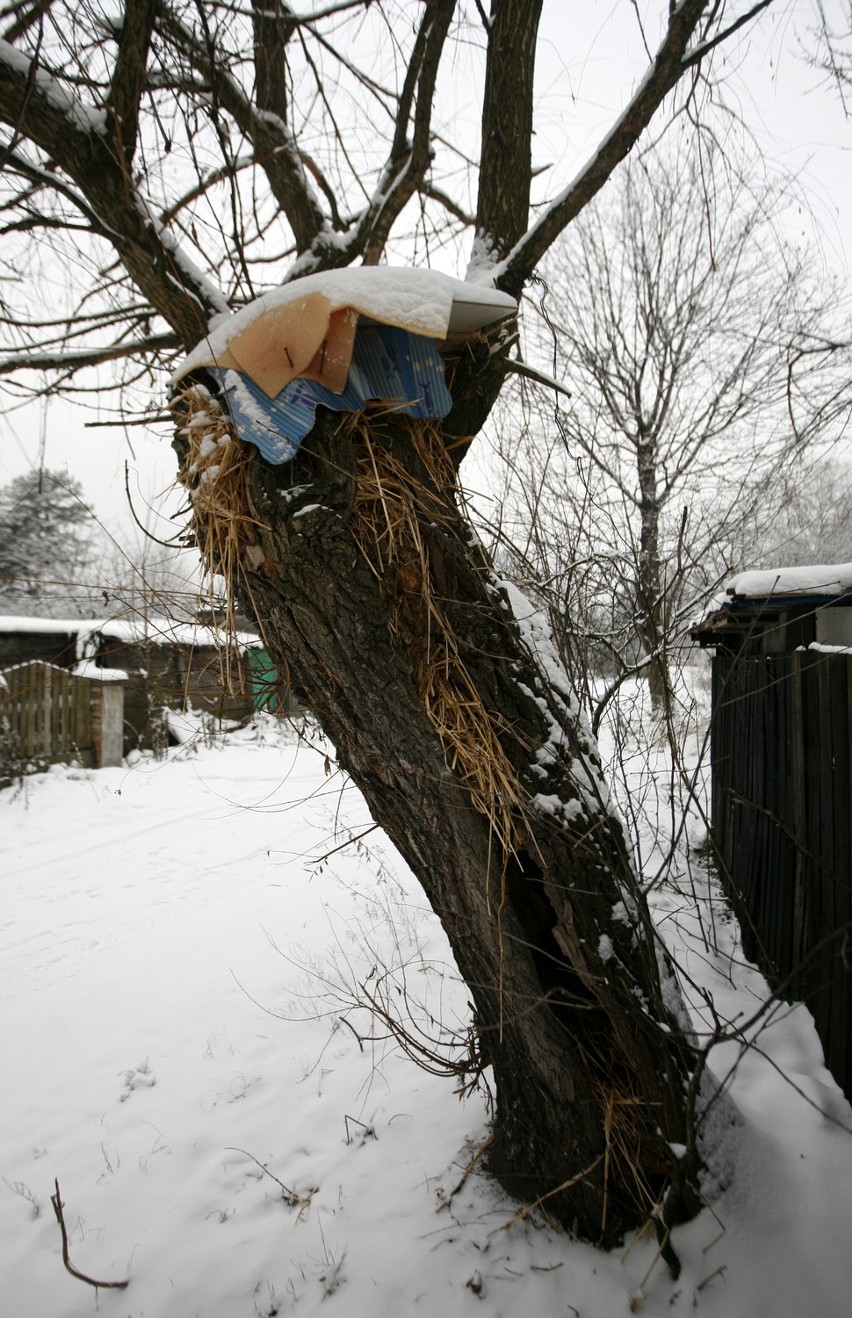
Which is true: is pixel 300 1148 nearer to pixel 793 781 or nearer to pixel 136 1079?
pixel 136 1079

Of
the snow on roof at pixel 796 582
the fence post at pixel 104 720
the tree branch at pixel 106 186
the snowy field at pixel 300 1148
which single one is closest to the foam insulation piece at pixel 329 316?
the tree branch at pixel 106 186

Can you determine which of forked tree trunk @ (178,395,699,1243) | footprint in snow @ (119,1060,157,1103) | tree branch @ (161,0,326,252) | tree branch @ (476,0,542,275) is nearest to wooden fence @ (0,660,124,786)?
footprint in snow @ (119,1060,157,1103)

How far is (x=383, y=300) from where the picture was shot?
4.32 ft

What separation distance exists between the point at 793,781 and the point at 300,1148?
2.47m

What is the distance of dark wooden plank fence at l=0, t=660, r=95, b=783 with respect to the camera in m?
6.96

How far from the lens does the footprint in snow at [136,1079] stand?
2672 millimetres

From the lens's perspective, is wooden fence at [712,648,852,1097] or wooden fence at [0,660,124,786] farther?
wooden fence at [0,660,124,786]

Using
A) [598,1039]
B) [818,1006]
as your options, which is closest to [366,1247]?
[598,1039]

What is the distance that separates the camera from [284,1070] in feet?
9.04

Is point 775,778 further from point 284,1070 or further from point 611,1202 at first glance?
point 284,1070

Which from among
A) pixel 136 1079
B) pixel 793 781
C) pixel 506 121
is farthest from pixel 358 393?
pixel 136 1079

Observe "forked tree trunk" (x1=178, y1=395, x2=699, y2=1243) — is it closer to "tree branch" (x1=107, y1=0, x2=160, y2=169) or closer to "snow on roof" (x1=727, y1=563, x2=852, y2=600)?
"tree branch" (x1=107, y1=0, x2=160, y2=169)

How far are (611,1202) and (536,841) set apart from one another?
1090 mm

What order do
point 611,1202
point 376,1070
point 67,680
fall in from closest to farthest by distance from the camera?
1. point 611,1202
2. point 376,1070
3. point 67,680
